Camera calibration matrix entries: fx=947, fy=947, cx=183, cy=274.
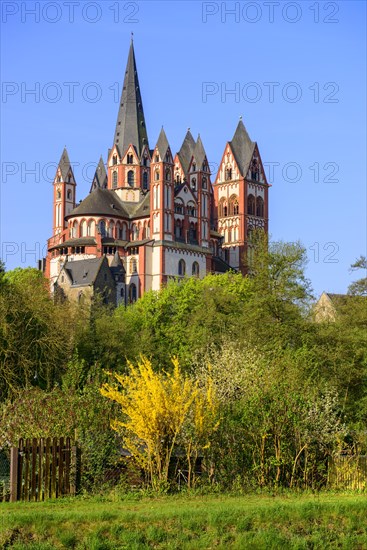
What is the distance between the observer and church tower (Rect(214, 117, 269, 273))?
131750 millimetres

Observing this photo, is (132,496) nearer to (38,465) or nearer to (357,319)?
(38,465)

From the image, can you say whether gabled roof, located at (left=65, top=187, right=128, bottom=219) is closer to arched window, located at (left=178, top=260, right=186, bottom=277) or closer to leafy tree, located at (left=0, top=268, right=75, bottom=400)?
arched window, located at (left=178, top=260, right=186, bottom=277)

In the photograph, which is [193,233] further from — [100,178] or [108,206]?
[100,178]

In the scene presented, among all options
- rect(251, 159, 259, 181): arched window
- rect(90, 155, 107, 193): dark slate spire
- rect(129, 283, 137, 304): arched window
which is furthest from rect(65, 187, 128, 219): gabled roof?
rect(251, 159, 259, 181): arched window

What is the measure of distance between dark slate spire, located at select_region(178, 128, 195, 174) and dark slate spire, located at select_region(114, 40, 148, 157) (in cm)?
595

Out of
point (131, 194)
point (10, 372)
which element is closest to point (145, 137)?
point (131, 194)

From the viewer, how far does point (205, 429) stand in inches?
1048

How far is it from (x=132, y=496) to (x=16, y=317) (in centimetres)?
2287

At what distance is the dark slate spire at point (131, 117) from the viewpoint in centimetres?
12925

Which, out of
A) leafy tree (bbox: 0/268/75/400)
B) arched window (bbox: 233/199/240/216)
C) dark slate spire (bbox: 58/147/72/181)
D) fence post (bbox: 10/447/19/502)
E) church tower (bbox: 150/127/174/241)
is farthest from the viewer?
dark slate spire (bbox: 58/147/72/181)

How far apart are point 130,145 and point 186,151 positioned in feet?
33.3

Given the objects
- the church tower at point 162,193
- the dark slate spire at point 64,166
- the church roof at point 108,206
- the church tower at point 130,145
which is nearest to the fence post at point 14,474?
the church tower at point 162,193

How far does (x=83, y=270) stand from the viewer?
108312 millimetres

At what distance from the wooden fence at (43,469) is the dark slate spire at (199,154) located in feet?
345
